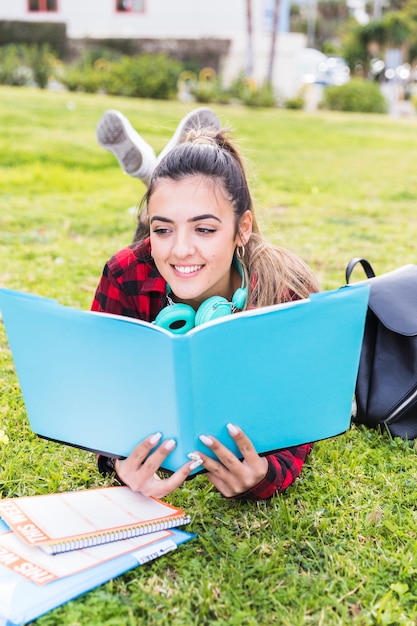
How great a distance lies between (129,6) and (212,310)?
23.2 m

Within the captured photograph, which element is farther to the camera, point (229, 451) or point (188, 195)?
point (188, 195)

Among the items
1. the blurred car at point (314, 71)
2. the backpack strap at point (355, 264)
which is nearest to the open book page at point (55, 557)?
the backpack strap at point (355, 264)

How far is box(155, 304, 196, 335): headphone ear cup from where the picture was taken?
83.4 inches

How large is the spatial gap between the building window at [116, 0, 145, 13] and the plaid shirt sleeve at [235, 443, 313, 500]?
75.9 ft

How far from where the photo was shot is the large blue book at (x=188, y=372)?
162 cm

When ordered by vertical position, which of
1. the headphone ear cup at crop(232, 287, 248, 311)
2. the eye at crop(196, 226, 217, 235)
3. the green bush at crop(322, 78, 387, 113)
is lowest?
the green bush at crop(322, 78, 387, 113)

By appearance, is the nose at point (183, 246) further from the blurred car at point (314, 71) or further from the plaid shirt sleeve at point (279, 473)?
the blurred car at point (314, 71)

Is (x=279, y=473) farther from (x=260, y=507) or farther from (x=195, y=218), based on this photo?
(x=195, y=218)

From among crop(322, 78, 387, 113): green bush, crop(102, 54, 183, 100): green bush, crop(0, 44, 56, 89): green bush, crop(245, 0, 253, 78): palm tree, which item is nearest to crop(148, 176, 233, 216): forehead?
crop(0, 44, 56, 89): green bush

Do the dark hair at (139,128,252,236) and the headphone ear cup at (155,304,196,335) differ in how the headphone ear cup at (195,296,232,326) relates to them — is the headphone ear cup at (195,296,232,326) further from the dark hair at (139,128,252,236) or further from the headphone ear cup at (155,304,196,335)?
the dark hair at (139,128,252,236)

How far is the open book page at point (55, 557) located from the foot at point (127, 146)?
199 centimetres

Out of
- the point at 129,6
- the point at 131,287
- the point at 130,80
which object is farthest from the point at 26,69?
the point at 131,287

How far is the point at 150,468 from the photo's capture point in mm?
1818

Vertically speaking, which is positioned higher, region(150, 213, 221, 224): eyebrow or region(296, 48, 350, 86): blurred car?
region(150, 213, 221, 224): eyebrow
